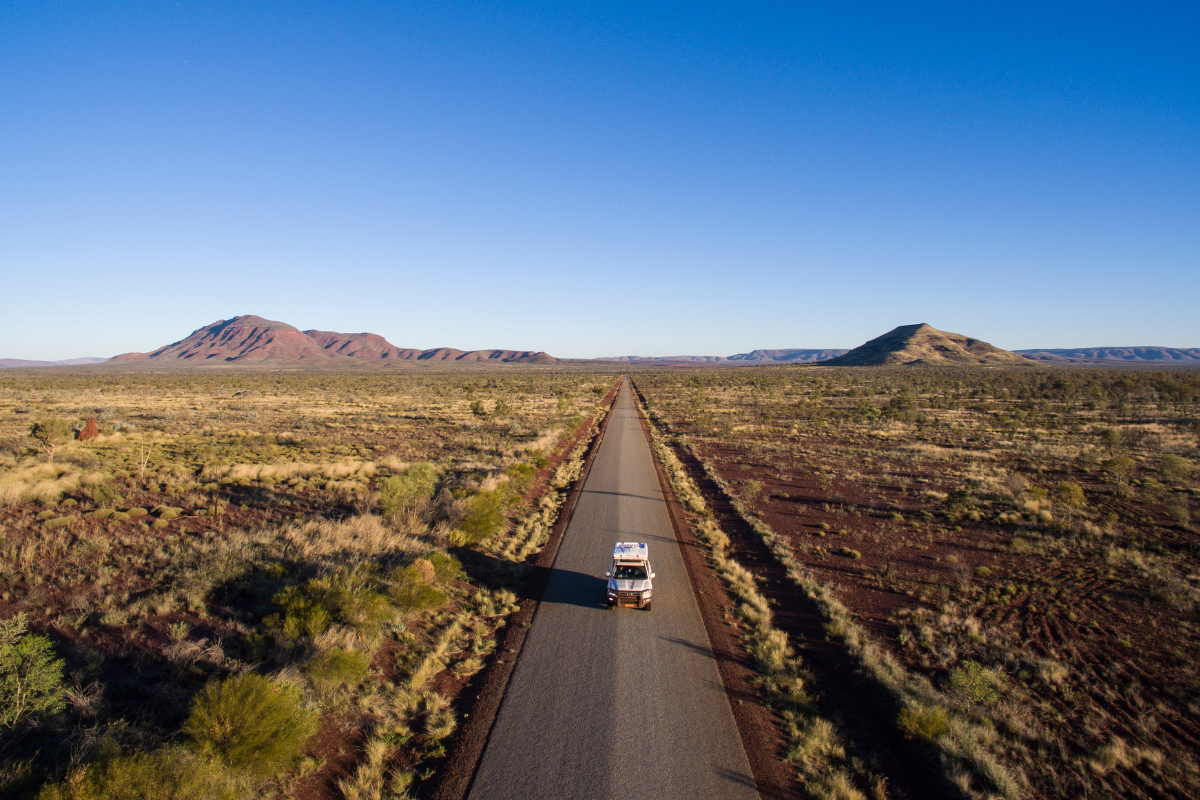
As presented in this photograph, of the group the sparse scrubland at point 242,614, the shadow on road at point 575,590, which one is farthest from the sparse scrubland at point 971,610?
the sparse scrubland at point 242,614

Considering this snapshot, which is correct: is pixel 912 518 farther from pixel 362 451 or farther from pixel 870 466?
pixel 362 451

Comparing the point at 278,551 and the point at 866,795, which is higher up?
the point at 278,551

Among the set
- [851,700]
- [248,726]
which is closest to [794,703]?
[851,700]

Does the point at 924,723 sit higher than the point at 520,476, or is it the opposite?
the point at 520,476

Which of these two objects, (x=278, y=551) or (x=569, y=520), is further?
(x=569, y=520)

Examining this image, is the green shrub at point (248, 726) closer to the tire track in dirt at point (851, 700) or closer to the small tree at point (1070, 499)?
the tire track in dirt at point (851, 700)

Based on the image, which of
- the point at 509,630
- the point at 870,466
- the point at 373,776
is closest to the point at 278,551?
the point at 509,630

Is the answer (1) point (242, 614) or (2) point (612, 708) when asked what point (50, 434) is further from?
(2) point (612, 708)
